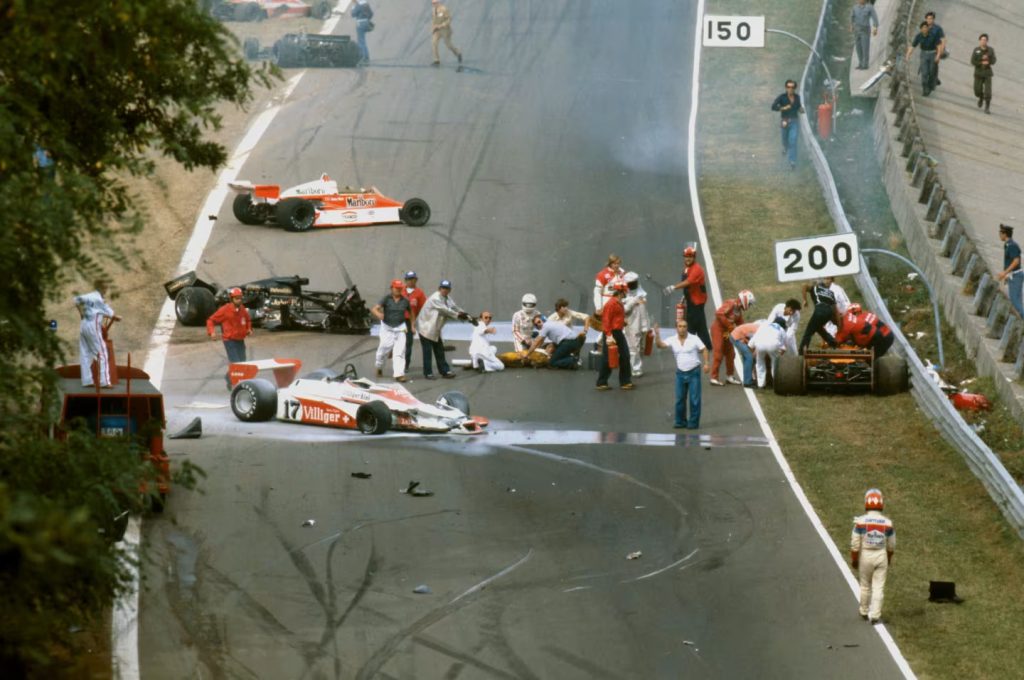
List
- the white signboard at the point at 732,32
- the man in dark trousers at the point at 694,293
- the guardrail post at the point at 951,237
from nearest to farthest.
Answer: the man in dark trousers at the point at 694,293, the guardrail post at the point at 951,237, the white signboard at the point at 732,32

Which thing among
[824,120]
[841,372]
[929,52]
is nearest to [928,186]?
[824,120]

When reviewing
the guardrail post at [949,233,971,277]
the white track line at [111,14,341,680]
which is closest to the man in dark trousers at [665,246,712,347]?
the guardrail post at [949,233,971,277]

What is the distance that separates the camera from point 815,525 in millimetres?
19938

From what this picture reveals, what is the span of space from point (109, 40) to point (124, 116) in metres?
1.17

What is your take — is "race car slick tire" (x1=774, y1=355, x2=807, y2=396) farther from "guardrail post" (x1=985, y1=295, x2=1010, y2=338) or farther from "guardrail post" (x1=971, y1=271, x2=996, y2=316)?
"guardrail post" (x1=971, y1=271, x2=996, y2=316)

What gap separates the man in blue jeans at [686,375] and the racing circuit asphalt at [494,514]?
0.25 m

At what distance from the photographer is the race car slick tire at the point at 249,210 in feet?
115

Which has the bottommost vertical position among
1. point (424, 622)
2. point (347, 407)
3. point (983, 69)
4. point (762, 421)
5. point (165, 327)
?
point (424, 622)

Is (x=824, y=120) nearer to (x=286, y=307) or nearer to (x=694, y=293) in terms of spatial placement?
(x=694, y=293)

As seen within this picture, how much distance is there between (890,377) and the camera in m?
25.9

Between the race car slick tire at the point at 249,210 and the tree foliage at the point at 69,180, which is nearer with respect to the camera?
the tree foliage at the point at 69,180

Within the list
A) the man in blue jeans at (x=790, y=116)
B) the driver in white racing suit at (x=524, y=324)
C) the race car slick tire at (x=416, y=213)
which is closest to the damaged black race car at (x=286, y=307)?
the driver in white racing suit at (x=524, y=324)

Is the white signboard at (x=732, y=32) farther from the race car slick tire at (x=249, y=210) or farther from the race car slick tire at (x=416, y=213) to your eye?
the race car slick tire at (x=249, y=210)

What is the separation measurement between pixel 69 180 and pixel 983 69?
3406 cm
